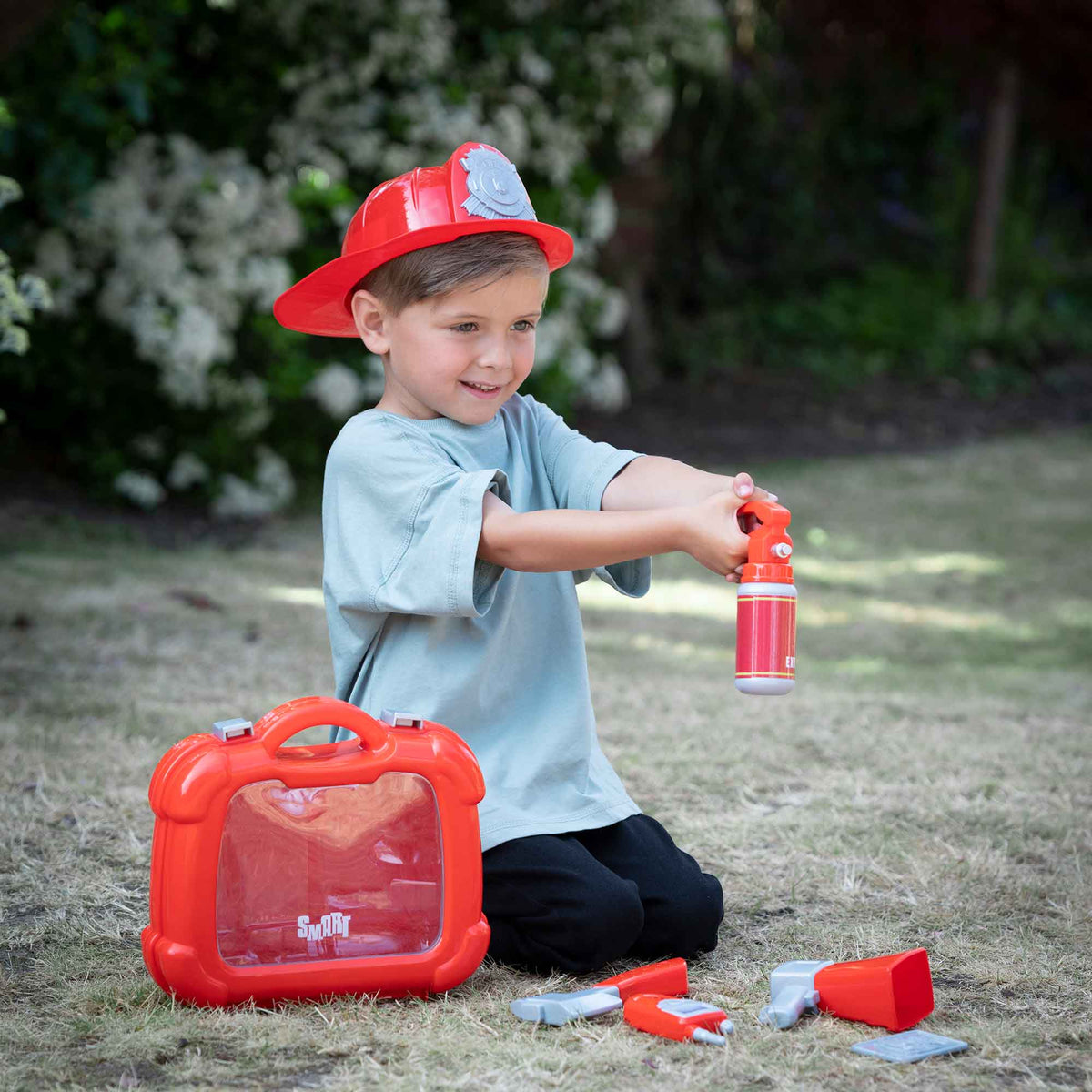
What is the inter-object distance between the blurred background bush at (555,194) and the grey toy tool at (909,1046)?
95.7 inches

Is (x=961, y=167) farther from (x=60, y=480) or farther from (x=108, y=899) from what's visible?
(x=108, y=899)

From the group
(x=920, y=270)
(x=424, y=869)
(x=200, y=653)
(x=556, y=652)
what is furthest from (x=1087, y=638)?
(x=920, y=270)

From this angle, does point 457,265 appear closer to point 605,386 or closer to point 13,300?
point 13,300

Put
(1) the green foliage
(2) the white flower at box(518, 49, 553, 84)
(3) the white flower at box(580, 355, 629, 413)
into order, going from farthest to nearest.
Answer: (1) the green foliage
(3) the white flower at box(580, 355, 629, 413)
(2) the white flower at box(518, 49, 553, 84)

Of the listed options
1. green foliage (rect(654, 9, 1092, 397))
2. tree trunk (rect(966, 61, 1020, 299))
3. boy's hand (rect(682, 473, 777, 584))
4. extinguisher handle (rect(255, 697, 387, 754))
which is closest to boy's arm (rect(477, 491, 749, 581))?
boy's hand (rect(682, 473, 777, 584))

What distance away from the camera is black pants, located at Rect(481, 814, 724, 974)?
2.01 m

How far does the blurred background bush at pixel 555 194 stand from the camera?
6.02m

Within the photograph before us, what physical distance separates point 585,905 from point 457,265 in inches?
35.8

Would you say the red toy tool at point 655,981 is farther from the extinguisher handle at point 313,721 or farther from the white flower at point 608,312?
the white flower at point 608,312

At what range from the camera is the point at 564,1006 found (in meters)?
1.81

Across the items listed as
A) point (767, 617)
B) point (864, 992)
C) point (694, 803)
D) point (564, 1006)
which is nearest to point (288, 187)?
point (694, 803)

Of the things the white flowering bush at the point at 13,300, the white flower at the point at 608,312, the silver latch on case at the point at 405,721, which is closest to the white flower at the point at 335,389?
the white flower at the point at 608,312

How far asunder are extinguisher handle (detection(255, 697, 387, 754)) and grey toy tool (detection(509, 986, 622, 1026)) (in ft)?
1.26

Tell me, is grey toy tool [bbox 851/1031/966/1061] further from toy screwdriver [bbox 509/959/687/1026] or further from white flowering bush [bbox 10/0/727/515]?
white flowering bush [bbox 10/0/727/515]
